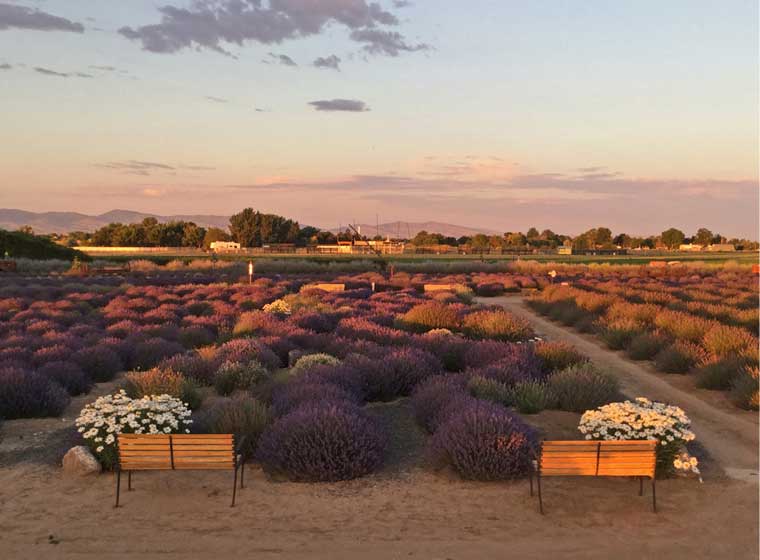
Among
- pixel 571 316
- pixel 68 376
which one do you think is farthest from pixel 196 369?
pixel 571 316

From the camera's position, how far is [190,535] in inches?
245

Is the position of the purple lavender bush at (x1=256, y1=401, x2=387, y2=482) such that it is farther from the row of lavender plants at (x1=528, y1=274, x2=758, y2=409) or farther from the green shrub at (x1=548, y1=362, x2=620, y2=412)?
the row of lavender plants at (x1=528, y1=274, x2=758, y2=409)

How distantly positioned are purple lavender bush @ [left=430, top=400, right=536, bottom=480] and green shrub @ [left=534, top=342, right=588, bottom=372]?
552 centimetres

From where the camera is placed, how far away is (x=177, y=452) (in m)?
6.92

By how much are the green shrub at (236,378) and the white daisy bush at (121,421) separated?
→ 320 centimetres

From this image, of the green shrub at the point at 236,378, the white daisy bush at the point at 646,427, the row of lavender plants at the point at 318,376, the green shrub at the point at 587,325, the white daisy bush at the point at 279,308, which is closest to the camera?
the white daisy bush at the point at 646,427

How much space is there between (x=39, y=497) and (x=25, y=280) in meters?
31.6

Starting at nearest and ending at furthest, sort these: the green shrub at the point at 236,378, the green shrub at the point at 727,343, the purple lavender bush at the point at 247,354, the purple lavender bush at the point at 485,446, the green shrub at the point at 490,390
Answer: the purple lavender bush at the point at 485,446
the green shrub at the point at 490,390
the green shrub at the point at 236,378
the purple lavender bush at the point at 247,354
the green shrub at the point at 727,343

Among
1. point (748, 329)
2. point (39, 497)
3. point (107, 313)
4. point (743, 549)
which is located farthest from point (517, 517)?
point (107, 313)

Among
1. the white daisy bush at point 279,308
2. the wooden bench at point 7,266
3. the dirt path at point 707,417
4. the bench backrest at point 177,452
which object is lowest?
the wooden bench at point 7,266

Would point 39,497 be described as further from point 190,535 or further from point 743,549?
point 743,549

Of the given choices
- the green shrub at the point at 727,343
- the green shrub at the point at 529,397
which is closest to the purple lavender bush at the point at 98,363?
the green shrub at the point at 529,397

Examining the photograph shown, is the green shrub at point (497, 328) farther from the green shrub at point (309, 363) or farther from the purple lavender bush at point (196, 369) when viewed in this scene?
the purple lavender bush at point (196, 369)

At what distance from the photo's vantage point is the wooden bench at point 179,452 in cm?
686
